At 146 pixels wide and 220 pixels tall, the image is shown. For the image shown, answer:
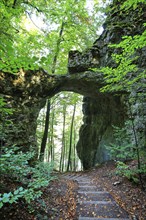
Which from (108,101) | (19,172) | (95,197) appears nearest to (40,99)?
(108,101)

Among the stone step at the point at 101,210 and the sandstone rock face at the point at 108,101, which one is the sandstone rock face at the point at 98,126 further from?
the stone step at the point at 101,210

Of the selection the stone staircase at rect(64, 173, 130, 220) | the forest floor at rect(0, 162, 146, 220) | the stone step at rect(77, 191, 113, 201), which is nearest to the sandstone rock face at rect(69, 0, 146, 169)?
the forest floor at rect(0, 162, 146, 220)

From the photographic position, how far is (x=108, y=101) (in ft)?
37.9

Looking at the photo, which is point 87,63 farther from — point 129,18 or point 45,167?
point 45,167

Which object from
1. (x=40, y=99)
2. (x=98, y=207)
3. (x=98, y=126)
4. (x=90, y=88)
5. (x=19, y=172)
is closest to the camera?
(x=19, y=172)

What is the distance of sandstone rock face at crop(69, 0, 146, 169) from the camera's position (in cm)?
785

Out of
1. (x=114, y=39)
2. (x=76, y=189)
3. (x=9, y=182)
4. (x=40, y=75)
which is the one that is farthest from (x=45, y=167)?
(x=114, y=39)

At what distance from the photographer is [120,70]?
4.54 m

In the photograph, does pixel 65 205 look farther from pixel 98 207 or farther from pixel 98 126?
pixel 98 126

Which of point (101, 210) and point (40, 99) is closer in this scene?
point (101, 210)

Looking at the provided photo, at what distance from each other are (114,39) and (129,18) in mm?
1717

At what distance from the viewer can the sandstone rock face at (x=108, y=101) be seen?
309 inches

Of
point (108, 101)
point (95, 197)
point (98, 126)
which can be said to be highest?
point (108, 101)

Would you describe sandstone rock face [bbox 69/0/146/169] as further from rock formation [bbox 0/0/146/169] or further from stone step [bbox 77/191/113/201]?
stone step [bbox 77/191/113/201]
